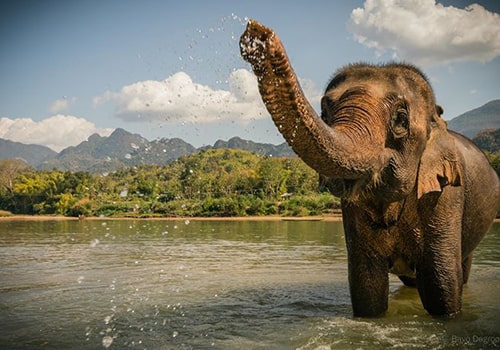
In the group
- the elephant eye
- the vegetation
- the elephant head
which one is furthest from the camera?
the vegetation

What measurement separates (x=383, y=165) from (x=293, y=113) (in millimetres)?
1599

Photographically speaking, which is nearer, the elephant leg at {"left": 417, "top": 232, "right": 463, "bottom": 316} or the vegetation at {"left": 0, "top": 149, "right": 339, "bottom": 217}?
the elephant leg at {"left": 417, "top": 232, "right": 463, "bottom": 316}

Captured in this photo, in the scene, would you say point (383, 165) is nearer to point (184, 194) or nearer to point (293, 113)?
point (293, 113)

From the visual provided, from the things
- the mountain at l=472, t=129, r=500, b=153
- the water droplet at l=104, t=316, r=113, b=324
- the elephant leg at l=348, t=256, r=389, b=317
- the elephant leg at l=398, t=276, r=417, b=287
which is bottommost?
the water droplet at l=104, t=316, r=113, b=324

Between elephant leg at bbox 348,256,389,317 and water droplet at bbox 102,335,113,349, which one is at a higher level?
elephant leg at bbox 348,256,389,317

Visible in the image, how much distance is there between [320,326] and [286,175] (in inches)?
3127

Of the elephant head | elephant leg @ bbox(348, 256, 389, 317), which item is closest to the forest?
elephant leg @ bbox(348, 256, 389, 317)

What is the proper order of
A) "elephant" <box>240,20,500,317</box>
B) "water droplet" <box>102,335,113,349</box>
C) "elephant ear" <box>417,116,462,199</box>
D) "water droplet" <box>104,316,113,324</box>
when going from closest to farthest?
"elephant" <box>240,20,500,317</box>, "elephant ear" <box>417,116,462,199</box>, "water droplet" <box>102,335,113,349</box>, "water droplet" <box>104,316,113,324</box>

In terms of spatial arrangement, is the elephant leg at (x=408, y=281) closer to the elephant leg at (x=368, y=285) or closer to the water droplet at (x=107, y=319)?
the elephant leg at (x=368, y=285)

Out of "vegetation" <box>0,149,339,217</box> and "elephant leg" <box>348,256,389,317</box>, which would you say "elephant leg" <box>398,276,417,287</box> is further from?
"vegetation" <box>0,149,339,217</box>

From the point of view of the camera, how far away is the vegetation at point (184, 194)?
240 ft

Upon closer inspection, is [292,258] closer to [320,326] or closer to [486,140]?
→ [320,326]

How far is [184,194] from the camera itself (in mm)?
95625

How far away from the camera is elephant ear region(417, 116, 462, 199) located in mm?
5324
